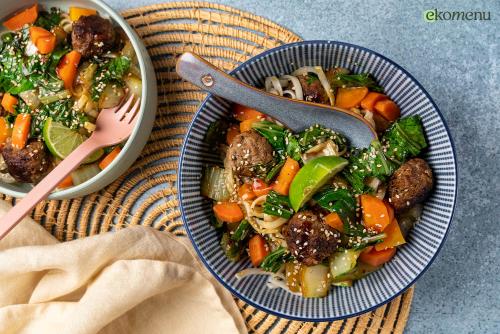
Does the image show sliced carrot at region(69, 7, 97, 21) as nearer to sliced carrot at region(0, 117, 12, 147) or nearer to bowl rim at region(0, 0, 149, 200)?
bowl rim at region(0, 0, 149, 200)

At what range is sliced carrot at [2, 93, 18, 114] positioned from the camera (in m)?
2.85

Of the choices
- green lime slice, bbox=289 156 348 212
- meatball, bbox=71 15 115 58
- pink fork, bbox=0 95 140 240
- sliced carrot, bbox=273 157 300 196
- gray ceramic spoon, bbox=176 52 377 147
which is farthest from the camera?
meatball, bbox=71 15 115 58

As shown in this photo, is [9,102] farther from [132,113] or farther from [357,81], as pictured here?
[357,81]

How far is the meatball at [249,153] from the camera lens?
245 centimetres

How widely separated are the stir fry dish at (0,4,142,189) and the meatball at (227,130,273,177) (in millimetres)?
601

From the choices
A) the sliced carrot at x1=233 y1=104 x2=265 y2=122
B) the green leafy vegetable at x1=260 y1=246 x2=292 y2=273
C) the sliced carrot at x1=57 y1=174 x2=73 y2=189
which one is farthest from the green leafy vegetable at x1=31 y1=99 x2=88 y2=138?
the green leafy vegetable at x1=260 y1=246 x2=292 y2=273

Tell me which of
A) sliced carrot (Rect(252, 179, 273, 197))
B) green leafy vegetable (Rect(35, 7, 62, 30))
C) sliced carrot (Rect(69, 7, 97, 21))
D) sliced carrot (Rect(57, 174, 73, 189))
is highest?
sliced carrot (Rect(69, 7, 97, 21))

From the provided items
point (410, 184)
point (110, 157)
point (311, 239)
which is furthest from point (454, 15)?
point (110, 157)

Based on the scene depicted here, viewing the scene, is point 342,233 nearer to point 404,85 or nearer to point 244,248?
point 244,248

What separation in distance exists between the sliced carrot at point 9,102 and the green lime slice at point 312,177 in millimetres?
1421

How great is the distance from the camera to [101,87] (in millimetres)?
2725

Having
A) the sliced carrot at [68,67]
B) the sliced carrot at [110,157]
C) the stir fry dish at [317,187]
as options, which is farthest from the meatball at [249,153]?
the sliced carrot at [68,67]

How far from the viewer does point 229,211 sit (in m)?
2.59

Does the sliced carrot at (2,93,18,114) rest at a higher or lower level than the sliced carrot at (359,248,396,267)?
higher
